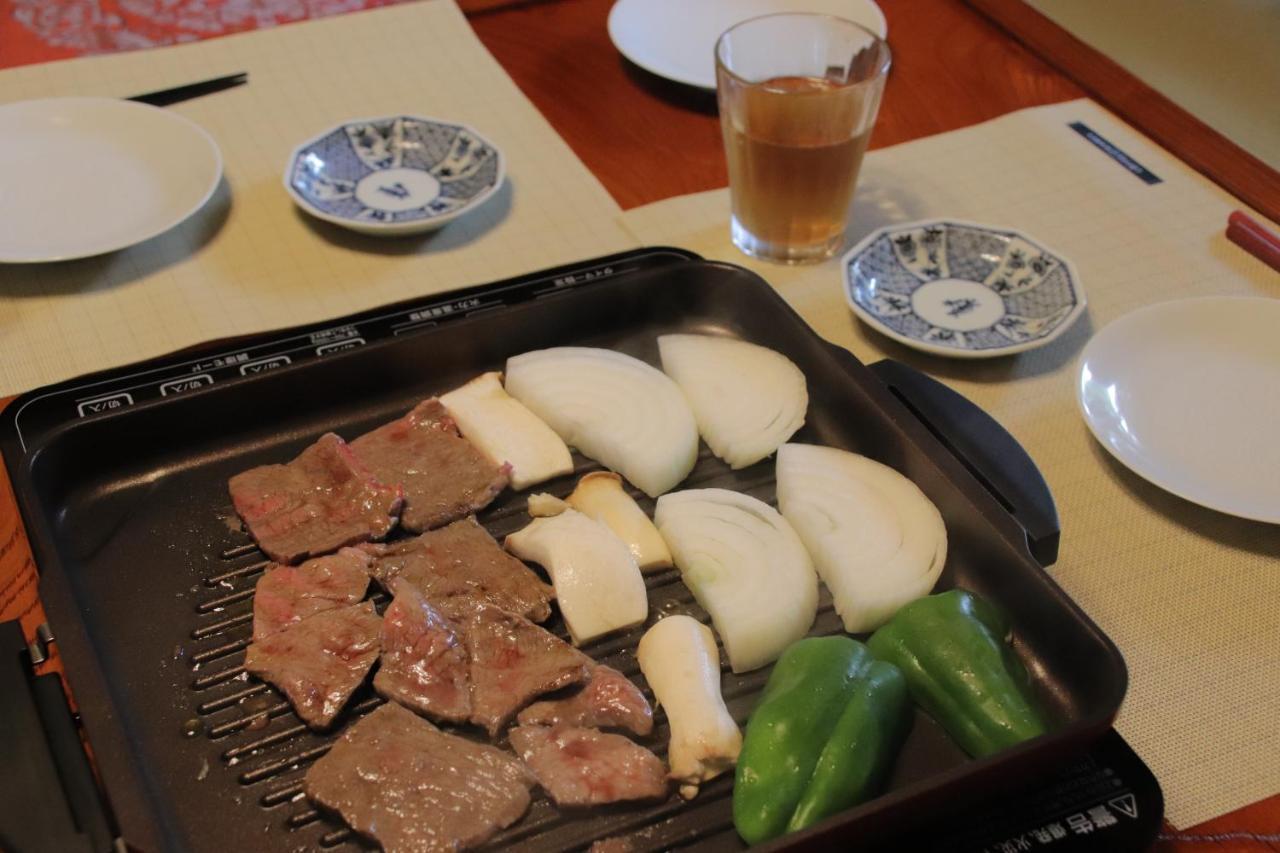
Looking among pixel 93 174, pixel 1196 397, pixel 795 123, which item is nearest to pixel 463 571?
pixel 795 123

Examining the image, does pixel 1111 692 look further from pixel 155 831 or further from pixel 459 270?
pixel 459 270

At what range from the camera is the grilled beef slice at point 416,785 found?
98 centimetres

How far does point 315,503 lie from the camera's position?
4.18ft

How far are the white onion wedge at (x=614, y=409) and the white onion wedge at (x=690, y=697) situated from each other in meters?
0.23

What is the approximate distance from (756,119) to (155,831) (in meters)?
1.20

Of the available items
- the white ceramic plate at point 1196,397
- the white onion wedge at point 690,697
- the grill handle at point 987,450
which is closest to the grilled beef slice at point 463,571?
the white onion wedge at point 690,697

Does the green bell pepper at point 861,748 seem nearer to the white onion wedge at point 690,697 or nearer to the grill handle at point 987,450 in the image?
the white onion wedge at point 690,697

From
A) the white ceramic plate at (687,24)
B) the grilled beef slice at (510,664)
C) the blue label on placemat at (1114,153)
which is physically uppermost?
the white ceramic plate at (687,24)

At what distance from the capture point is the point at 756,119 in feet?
5.29

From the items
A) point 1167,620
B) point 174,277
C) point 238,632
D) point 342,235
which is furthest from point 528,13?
point 1167,620

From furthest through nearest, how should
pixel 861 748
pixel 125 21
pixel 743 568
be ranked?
pixel 125 21
pixel 743 568
pixel 861 748

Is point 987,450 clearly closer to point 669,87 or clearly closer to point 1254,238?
point 1254,238

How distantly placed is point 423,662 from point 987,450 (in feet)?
2.25

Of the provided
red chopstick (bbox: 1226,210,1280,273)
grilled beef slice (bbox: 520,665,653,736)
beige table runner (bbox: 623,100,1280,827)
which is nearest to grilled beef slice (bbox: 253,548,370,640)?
grilled beef slice (bbox: 520,665,653,736)
